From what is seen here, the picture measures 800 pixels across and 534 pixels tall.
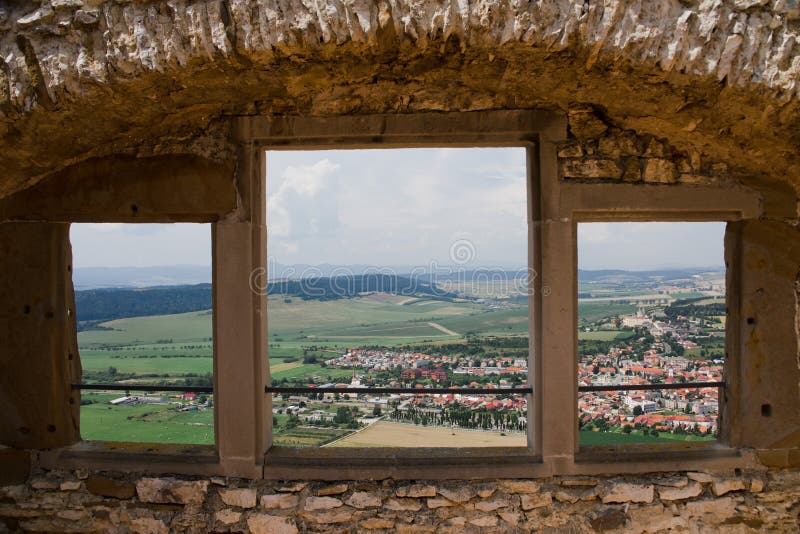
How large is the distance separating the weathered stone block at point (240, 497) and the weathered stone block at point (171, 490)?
131mm

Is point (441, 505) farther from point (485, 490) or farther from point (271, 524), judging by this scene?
point (271, 524)

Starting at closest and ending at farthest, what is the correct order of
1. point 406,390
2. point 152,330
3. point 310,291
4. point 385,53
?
point 385,53 → point 406,390 → point 310,291 → point 152,330

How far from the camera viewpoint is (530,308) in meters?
3.34

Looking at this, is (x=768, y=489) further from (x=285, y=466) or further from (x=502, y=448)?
(x=285, y=466)

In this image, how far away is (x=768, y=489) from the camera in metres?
3.28

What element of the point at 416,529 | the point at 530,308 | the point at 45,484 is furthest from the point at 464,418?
the point at 45,484

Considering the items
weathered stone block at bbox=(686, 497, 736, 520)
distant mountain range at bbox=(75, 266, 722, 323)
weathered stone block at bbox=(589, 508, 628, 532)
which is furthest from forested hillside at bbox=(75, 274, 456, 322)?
weathered stone block at bbox=(686, 497, 736, 520)

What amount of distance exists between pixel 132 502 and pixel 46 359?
1006 millimetres

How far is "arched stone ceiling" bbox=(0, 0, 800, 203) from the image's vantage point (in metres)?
2.35

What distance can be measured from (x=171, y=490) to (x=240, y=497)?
1.35ft

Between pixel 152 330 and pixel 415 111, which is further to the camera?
pixel 152 330

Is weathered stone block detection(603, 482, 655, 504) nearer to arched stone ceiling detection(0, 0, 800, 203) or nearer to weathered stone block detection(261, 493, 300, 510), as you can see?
weathered stone block detection(261, 493, 300, 510)

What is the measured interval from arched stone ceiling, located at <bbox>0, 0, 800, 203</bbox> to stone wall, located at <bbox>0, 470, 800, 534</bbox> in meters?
1.93

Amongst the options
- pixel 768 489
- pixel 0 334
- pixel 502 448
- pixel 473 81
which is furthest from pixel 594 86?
pixel 0 334
